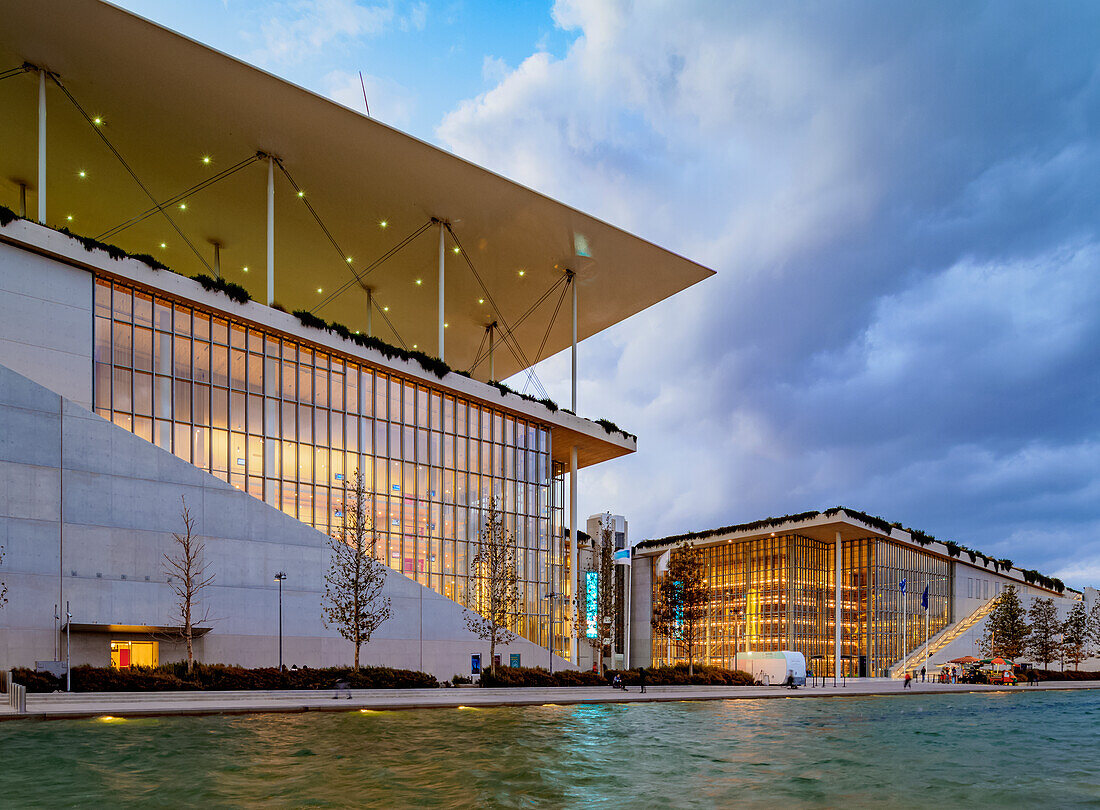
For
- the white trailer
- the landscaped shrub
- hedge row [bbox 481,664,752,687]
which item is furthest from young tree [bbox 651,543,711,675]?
the landscaped shrub

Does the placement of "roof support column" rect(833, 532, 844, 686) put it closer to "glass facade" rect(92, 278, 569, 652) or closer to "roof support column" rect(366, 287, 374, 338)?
"glass facade" rect(92, 278, 569, 652)

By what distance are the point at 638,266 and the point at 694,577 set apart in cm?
1999

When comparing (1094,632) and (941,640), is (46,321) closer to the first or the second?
(941,640)

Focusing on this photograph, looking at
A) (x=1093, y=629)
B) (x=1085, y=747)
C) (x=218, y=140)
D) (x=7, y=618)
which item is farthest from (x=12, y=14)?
(x=1093, y=629)

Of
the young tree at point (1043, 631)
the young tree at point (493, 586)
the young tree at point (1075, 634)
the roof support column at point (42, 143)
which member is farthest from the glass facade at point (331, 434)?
the young tree at point (1075, 634)

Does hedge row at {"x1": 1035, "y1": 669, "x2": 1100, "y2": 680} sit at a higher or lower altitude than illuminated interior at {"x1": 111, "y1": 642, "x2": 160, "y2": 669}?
lower

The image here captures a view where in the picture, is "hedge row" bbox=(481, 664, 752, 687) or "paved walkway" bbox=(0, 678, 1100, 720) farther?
"hedge row" bbox=(481, 664, 752, 687)

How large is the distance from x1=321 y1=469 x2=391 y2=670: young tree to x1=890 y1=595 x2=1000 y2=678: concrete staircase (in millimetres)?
50230

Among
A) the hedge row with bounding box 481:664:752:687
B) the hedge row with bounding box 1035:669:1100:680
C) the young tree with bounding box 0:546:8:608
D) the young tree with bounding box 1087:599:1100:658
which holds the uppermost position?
the young tree with bounding box 0:546:8:608

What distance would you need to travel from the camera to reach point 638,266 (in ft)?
173

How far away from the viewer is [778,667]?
56.0m

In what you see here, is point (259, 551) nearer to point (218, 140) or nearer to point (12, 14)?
point (218, 140)

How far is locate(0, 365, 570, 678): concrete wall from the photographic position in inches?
1176

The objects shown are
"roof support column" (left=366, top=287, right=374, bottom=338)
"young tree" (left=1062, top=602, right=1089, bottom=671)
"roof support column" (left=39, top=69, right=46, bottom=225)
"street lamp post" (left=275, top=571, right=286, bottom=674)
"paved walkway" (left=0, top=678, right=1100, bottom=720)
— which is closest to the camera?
"paved walkway" (left=0, top=678, right=1100, bottom=720)
